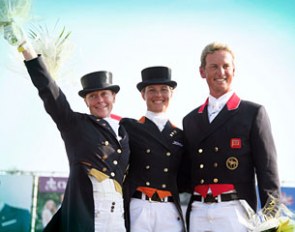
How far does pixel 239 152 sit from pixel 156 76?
122cm

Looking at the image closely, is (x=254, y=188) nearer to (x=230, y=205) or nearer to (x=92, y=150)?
(x=230, y=205)

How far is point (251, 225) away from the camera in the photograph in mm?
4066

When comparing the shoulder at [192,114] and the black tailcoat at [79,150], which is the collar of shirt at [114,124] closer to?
the black tailcoat at [79,150]

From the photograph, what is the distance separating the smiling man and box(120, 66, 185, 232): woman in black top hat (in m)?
0.20

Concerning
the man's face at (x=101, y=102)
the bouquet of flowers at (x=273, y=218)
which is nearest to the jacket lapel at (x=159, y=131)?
the man's face at (x=101, y=102)

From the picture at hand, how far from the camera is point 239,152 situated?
4.34m

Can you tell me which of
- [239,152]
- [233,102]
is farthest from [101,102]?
[239,152]

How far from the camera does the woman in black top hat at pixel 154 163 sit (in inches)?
177

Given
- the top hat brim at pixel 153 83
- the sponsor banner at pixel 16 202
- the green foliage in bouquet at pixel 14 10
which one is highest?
the green foliage in bouquet at pixel 14 10

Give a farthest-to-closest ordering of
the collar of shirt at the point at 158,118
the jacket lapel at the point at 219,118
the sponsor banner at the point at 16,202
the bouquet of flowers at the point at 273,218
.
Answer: the sponsor banner at the point at 16,202 → the collar of shirt at the point at 158,118 → the jacket lapel at the point at 219,118 → the bouquet of flowers at the point at 273,218

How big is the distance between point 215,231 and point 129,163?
1052mm

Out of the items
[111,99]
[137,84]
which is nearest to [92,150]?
[111,99]

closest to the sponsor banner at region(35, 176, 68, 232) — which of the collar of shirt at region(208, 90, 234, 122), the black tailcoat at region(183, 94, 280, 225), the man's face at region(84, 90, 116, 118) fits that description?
the man's face at region(84, 90, 116, 118)

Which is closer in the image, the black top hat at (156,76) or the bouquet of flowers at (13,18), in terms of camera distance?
the bouquet of flowers at (13,18)
